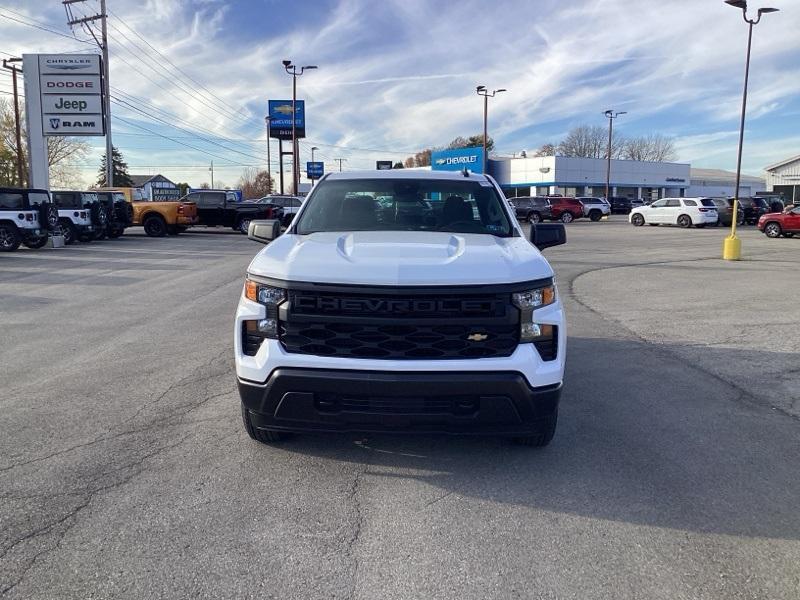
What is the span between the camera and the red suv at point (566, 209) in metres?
44.1

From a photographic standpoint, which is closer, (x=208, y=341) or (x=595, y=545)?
(x=595, y=545)

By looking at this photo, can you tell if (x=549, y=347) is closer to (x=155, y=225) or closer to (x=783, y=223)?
(x=155, y=225)

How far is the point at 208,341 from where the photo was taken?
7391 mm

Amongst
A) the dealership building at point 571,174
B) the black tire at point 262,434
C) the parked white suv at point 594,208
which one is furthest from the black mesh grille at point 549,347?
the dealership building at point 571,174

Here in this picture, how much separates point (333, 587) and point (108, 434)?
2.49 m

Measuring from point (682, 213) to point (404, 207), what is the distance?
35810 mm

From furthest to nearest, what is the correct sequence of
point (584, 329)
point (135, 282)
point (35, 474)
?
point (135, 282) < point (584, 329) < point (35, 474)

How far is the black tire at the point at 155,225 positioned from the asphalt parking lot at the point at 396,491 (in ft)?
67.0

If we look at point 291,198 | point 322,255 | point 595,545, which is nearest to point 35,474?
point 322,255

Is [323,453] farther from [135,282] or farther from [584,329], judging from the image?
[135,282]

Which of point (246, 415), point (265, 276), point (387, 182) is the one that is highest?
point (387, 182)

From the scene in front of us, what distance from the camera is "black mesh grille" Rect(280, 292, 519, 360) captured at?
3.45m

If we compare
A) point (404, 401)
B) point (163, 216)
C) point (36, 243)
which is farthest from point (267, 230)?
point (163, 216)

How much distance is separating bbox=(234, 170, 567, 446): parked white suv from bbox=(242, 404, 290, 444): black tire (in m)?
0.23
